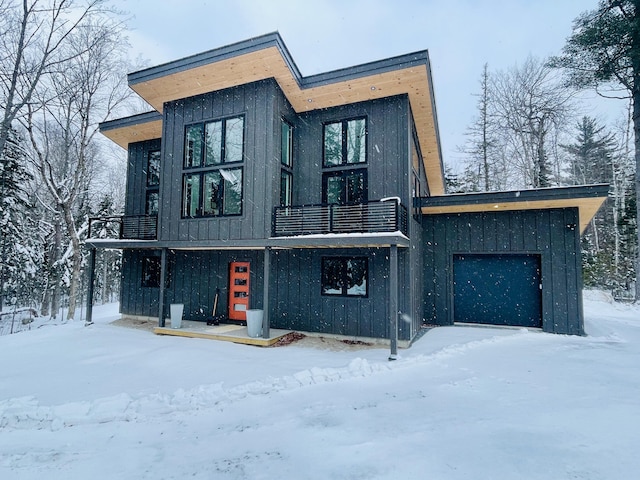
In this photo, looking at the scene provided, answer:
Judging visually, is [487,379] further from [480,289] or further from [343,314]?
[480,289]

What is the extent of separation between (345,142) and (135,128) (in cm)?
768

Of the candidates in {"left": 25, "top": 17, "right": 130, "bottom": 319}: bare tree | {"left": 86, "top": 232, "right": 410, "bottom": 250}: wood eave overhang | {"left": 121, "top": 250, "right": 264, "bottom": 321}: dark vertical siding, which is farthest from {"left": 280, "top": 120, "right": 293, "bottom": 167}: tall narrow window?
{"left": 25, "top": 17, "right": 130, "bottom": 319}: bare tree

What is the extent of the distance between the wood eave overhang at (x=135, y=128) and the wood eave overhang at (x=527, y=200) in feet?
30.5

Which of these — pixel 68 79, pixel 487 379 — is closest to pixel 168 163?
pixel 68 79

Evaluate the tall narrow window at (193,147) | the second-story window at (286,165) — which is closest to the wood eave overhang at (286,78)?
the second-story window at (286,165)

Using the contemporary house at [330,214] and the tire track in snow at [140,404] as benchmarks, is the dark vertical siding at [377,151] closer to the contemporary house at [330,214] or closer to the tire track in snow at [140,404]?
the contemporary house at [330,214]

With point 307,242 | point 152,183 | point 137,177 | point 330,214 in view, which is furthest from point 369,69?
point 137,177

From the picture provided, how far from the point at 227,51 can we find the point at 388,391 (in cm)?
841

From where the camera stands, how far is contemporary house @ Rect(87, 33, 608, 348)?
333 inches

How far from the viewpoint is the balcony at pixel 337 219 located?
809 cm

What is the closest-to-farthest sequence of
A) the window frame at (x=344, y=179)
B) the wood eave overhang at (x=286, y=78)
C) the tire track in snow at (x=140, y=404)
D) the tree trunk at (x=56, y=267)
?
the tire track in snow at (x=140, y=404), the wood eave overhang at (x=286, y=78), the window frame at (x=344, y=179), the tree trunk at (x=56, y=267)

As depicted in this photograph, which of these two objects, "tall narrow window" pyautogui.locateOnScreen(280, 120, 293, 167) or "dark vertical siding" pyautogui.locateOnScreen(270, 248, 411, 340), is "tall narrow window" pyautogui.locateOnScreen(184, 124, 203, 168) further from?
"dark vertical siding" pyautogui.locateOnScreen(270, 248, 411, 340)

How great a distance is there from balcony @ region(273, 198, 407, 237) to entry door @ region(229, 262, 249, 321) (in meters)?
2.28

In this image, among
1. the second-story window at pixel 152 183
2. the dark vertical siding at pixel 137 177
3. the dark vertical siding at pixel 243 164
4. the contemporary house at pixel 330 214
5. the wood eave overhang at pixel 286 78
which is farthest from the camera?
the dark vertical siding at pixel 137 177
